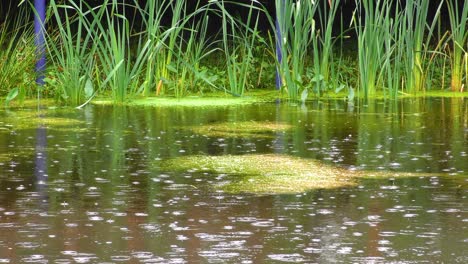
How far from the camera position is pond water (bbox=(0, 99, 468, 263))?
13.0 feet

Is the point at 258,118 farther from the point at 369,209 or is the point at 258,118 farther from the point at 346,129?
the point at 369,209

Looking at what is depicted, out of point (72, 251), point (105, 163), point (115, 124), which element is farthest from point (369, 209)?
point (115, 124)

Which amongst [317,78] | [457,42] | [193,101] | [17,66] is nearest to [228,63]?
[193,101]

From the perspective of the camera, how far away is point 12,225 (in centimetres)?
434

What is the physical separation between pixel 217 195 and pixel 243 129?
2484mm

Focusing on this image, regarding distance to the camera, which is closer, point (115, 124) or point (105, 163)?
point (105, 163)

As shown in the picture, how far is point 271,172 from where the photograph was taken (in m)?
5.67

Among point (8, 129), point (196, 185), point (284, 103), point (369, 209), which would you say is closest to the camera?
point (369, 209)

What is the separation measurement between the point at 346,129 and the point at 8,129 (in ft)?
6.74

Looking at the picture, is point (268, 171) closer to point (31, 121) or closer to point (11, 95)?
point (31, 121)

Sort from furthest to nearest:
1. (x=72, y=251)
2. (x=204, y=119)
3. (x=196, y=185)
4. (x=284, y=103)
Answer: (x=284, y=103) → (x=204, y=119) → (x=196, y=185) → (x=72, y=251)

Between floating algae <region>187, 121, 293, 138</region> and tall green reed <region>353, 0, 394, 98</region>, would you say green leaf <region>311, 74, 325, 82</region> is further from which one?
floating algae <region>187, 121, 293, 138</region>

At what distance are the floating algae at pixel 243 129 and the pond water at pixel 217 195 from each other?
Result: 18 millimetres

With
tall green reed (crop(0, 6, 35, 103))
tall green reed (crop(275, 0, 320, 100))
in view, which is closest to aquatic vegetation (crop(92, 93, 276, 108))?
tall green reed (crop(275, 0, 320, 100))
